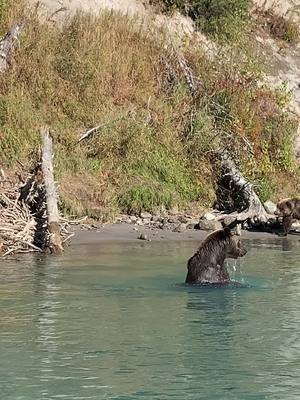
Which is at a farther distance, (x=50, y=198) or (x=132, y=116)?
(x=132, y=116)

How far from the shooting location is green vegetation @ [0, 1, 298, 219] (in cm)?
1775

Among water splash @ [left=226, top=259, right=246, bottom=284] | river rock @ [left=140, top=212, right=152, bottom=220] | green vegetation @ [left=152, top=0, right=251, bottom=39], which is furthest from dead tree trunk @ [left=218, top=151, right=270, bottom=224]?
green vegetation @ [left=152, top=0, right=251, bottom=39]

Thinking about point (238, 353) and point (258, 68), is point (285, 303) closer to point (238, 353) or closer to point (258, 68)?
point (238, 353)

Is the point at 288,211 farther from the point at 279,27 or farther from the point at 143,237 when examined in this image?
the point at 279,27

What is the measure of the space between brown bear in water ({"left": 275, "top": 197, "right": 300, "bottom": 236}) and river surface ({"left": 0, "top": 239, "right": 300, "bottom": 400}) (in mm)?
3989

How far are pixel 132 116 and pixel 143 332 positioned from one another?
10607 millimetres

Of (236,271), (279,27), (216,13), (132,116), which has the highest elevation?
(279,27)

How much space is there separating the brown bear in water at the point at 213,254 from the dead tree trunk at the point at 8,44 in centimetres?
937

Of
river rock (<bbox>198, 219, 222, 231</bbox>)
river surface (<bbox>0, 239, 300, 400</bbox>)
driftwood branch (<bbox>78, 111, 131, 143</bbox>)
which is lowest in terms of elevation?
river surface (<bbox>0, 239, 300, 400</bbox>)

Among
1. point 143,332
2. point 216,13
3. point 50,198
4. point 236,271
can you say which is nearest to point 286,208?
point 236,271

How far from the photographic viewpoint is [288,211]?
17.4 metres

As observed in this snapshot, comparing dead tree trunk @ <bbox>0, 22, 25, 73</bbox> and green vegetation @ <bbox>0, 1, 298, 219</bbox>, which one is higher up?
dead tree trunk @ <bbox>0, 22, 25, 73</bbox>

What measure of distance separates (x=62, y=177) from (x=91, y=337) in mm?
9054

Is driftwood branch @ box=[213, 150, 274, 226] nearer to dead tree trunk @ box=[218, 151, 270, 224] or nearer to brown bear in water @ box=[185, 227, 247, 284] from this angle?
dead tree trunk @ box=[218, 151, 270, 224]
